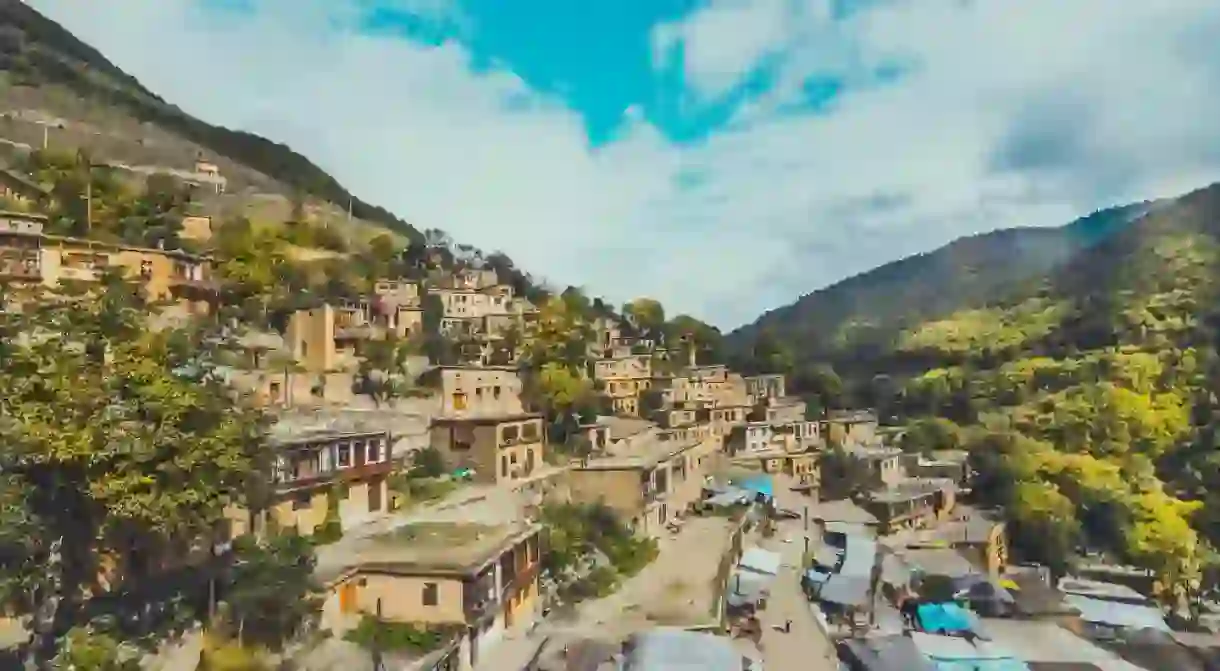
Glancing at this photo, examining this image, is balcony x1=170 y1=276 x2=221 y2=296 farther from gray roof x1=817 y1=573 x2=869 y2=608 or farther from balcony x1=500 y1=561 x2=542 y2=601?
gray roof x1=817 y1=573 x2=869 y2=608

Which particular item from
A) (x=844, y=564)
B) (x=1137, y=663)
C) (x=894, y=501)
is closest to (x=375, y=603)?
(x=844, y=564)

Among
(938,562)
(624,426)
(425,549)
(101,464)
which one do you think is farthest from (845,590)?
(101,464)

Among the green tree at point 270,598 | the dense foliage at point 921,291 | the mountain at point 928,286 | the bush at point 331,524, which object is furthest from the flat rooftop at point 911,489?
the mountain at point 928,286

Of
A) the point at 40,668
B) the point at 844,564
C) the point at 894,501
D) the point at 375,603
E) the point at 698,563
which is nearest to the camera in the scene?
the point at 40,668

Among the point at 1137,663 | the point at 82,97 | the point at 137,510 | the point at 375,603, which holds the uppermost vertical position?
the point at 82,97

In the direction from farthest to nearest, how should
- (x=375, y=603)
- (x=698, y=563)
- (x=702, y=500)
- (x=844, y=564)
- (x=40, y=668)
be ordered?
1. (x=702, y=500)
2. (x=844, y=564)
3. (x=698, y=563)
4. (x=375, y=603)
5. (x=40, y=668)

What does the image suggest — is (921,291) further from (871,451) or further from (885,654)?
(885,654)

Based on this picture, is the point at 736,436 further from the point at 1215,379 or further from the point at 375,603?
the point at 1215,379
